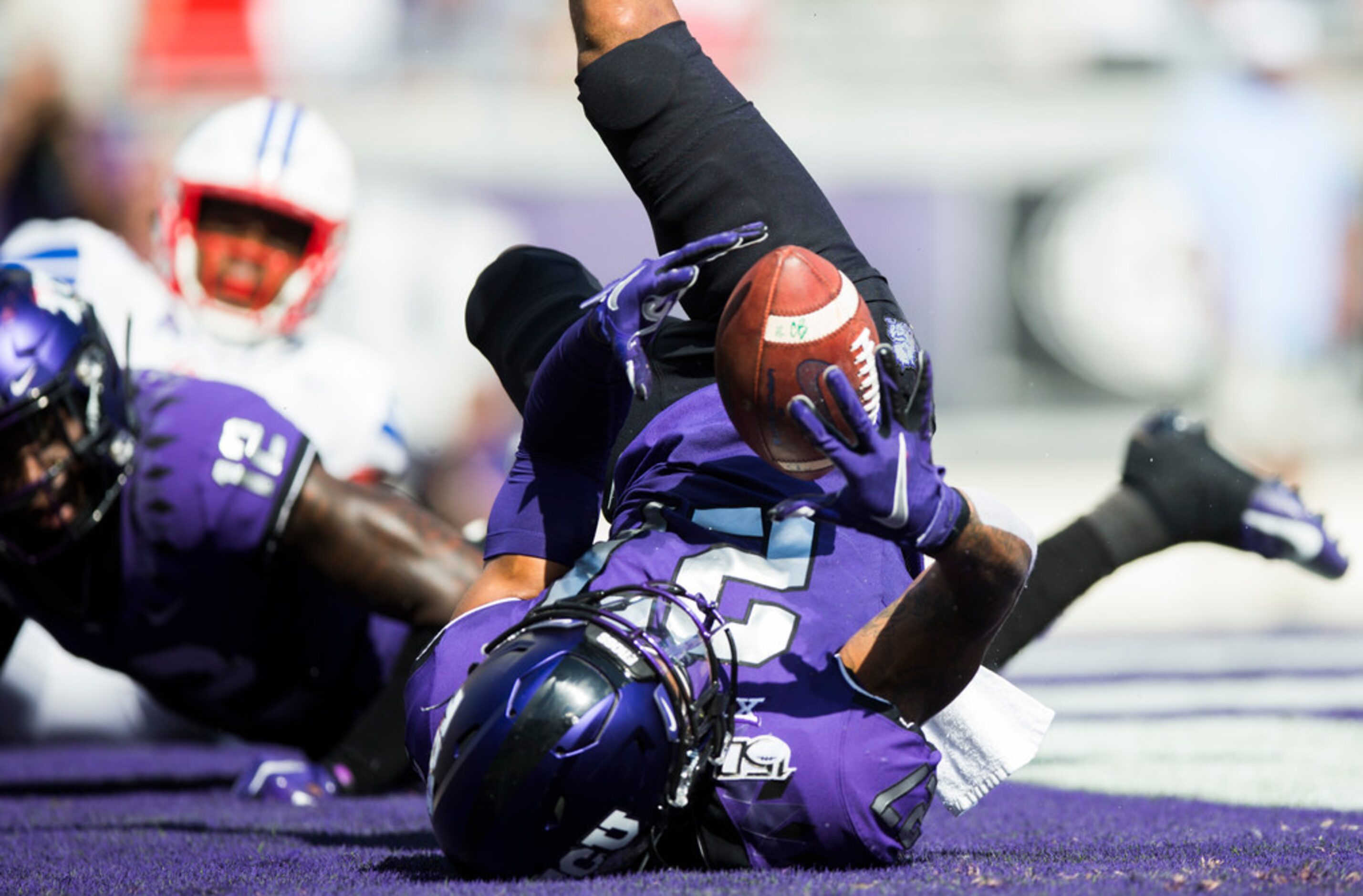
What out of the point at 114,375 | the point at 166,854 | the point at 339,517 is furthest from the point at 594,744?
the point at 114,375

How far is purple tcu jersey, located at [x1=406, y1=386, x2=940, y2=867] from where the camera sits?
200 centimetres

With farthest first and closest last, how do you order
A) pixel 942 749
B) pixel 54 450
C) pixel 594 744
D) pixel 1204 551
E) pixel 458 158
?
pixel 458 158 → pixel 1204 551 → pixel 54 450 → pixel 942 749 → pixel 594 744

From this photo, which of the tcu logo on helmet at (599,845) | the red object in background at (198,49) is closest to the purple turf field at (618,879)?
the tcu logo on helmet at (599,845)

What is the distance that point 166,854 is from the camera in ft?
7.68

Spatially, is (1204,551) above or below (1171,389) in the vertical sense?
below

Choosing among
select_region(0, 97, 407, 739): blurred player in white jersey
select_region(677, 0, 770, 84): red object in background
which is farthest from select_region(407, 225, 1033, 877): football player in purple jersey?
select_region(677, 0, 770, 84): red object in background

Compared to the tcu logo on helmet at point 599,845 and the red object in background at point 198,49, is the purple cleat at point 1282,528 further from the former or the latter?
the red object in background at point 198,49

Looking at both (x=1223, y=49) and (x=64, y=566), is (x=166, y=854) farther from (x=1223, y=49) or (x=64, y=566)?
(x=1223, y=49)

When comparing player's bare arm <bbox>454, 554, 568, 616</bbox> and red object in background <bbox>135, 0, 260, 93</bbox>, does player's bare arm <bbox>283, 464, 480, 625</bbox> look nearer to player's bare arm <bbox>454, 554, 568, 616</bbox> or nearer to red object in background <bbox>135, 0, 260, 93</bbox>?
player's bare arm <bbox>454, 554, 568, 616</bbox>

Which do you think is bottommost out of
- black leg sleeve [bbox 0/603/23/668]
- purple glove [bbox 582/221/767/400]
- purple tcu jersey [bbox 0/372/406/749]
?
black leg sleeve [bbox 0/603/23/668]

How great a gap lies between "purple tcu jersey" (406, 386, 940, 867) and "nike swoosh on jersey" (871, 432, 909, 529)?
309 millimetres

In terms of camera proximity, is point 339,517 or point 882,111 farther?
point 882,111

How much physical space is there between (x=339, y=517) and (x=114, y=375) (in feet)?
1.40

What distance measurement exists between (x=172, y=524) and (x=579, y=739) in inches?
48.6
